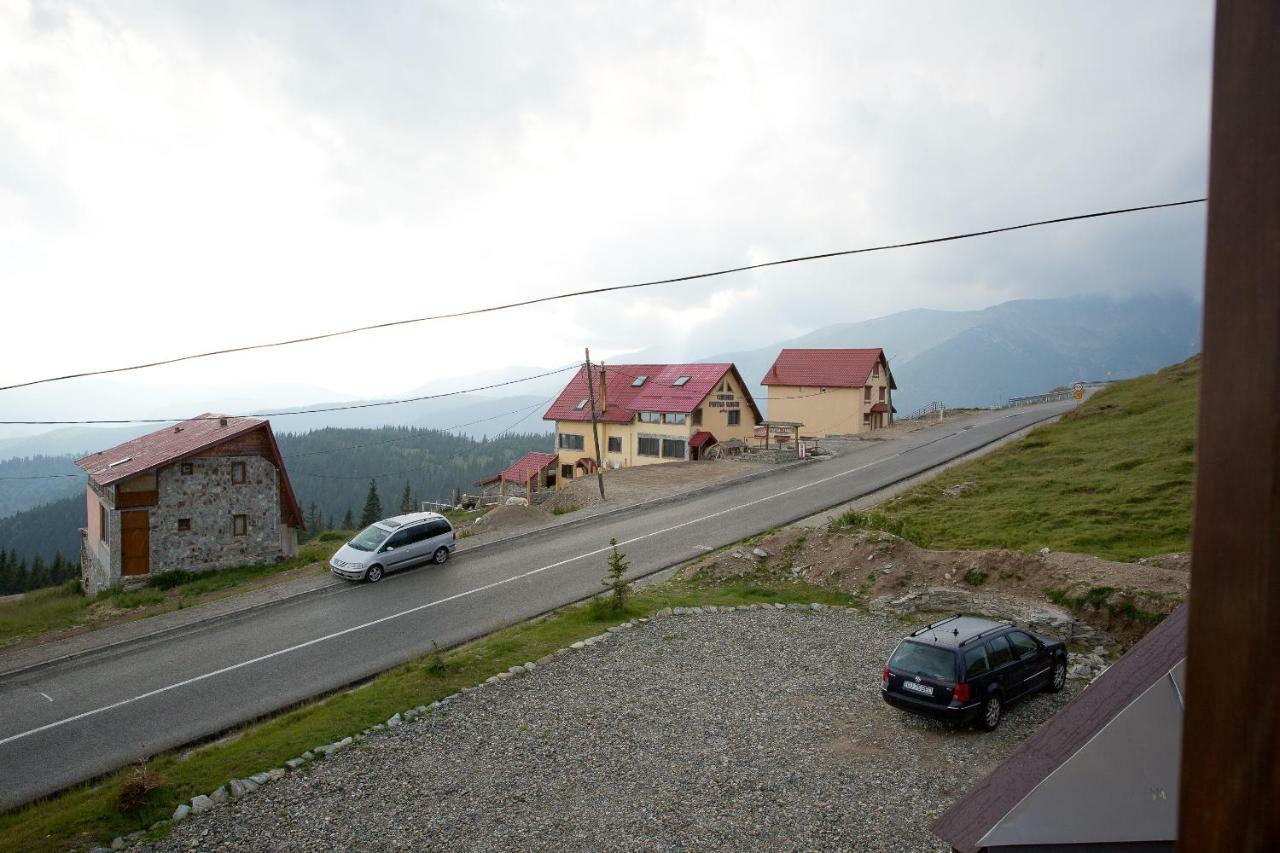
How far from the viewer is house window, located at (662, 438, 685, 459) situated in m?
55.3

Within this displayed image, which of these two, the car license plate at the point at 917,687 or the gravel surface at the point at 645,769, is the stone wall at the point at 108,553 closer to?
the gravel surface at the point at 645,769

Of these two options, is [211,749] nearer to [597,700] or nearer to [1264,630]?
[597,700]

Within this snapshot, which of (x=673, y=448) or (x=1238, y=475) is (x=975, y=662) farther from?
(x=673, y=448)

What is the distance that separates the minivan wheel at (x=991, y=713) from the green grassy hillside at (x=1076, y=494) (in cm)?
1011

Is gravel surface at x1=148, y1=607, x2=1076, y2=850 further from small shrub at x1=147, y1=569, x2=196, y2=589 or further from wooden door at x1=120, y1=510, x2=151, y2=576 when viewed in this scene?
wooden door at x1=120, y1=510, x2=151, y2=576

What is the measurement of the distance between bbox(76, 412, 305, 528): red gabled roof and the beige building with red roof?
3696cm

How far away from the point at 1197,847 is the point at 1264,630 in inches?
17.2

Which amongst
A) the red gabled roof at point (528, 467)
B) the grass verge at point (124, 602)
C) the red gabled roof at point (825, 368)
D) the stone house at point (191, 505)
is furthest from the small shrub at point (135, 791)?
the red gabled roof at point (825, 368)

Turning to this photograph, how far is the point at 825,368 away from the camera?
62719mm

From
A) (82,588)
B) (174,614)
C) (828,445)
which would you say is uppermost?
(828,445)

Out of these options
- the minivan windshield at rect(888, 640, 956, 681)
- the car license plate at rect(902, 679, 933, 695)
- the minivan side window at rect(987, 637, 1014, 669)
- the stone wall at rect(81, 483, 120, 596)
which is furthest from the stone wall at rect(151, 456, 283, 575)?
the minivan side window at rect(987, 637, 1014, 669)

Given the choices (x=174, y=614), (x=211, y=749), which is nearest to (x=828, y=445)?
(x=174, y=614)

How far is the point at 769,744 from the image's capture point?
40.0ft

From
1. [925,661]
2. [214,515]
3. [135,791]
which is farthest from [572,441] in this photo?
[135,791]
